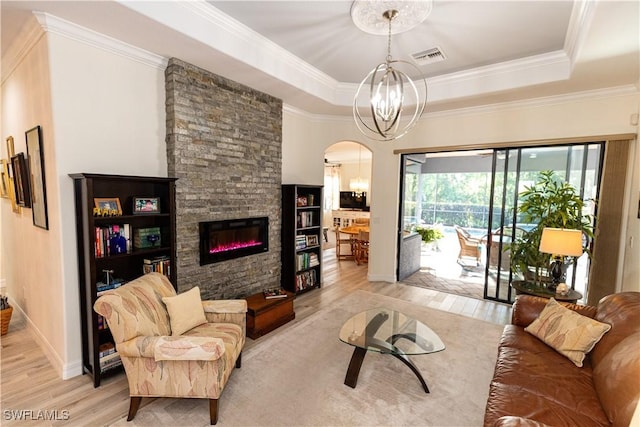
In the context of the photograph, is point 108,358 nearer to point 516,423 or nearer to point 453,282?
point 516,423

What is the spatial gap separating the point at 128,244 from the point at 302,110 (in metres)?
3.38

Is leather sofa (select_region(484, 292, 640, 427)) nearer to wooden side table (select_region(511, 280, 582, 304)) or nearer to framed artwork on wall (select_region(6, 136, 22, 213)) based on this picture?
wooden side table (select_region(511, 280, 582, 304))

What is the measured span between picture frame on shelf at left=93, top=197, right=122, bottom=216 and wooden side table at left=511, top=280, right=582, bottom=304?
4.42 metres

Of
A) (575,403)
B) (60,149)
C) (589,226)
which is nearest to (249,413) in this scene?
(575,403)

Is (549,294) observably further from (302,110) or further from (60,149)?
(60,149)

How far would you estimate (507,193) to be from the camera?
15.1ft

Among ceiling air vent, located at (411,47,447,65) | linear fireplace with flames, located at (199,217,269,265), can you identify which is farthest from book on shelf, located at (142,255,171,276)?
ceiling air vent, located at (411,47,447,65)

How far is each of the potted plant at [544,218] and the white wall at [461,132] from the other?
50 centimetres

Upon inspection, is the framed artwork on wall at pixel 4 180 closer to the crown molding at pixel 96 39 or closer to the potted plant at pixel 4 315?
the potted plant at pixel 4 315

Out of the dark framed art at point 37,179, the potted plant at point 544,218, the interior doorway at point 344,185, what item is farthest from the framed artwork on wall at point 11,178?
the interior doorway at point 344,185

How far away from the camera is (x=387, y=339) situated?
8.66 feet

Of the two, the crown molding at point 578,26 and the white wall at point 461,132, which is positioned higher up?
the crown molding at point 578,26

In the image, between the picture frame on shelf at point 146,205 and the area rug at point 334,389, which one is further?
the picture frame on shelf at point 146,205

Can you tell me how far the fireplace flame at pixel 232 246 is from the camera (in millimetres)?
3731
